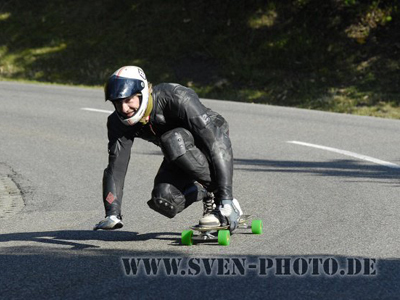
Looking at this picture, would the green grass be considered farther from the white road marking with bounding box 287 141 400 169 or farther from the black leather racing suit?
the black leather racing suit

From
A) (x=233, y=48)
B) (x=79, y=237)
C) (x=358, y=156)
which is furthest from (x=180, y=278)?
(x=233, y=48)

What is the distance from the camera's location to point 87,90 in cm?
2059

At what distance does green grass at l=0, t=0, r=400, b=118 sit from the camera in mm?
20703

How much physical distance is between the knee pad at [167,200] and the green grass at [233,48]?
1128 cm

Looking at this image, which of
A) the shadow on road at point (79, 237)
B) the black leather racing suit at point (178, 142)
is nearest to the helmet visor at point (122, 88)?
the black leather racing suit at point (178, 142)

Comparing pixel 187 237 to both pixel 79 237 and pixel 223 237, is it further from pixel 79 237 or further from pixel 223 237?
pixel 79 237

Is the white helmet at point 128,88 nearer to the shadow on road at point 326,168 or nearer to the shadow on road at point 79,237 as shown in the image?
the shadow on road at point 79,237

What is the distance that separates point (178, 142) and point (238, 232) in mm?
1175

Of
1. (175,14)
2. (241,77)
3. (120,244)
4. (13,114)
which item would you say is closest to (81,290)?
(120,244)

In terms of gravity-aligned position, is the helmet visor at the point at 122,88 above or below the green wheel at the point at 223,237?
above

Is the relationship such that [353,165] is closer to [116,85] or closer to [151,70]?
[116,85]

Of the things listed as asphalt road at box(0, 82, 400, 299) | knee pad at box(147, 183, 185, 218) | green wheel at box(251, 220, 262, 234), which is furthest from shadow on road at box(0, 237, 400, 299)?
green wheel at box(251, 220, 262, 234)

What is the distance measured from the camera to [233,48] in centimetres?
2402

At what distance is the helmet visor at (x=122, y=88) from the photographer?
6.45m
